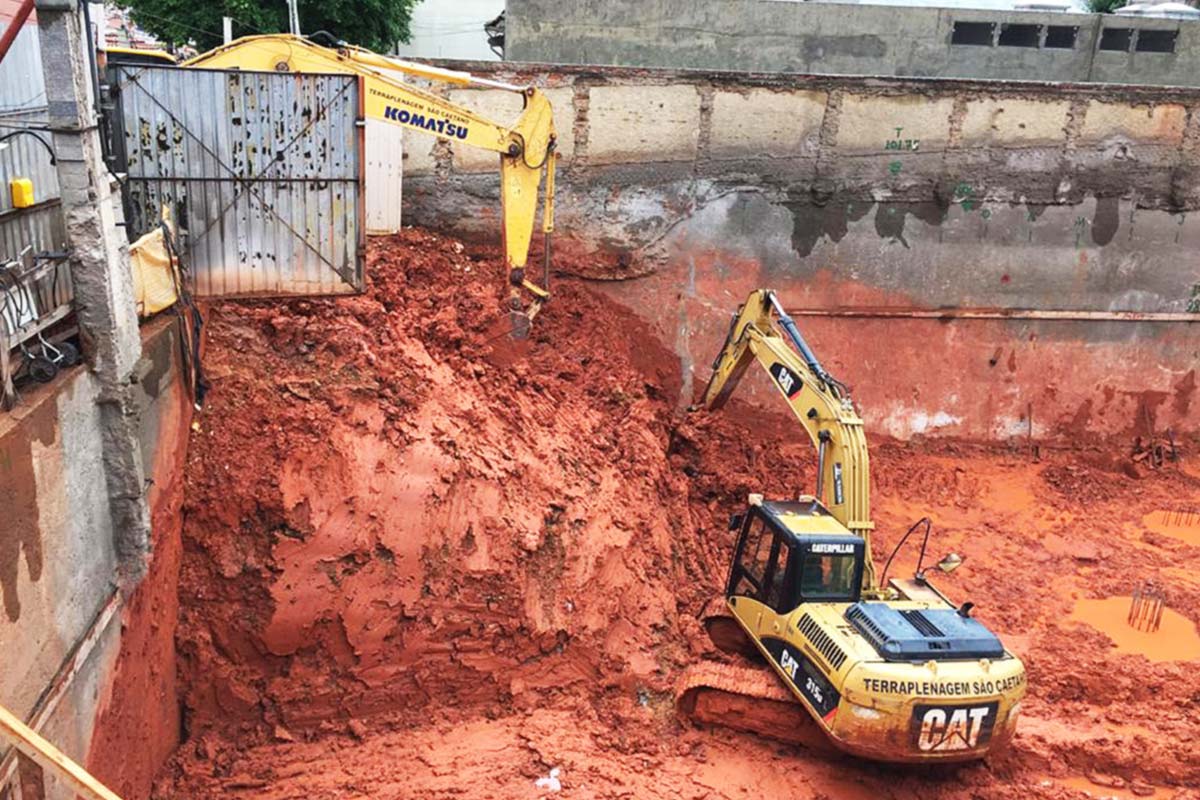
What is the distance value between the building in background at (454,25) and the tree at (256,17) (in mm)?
8035

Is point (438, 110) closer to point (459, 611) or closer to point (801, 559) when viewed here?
point (459, 611)

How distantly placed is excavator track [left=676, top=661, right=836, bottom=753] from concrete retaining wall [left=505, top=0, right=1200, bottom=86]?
46.7 ft

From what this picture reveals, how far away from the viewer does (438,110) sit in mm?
9906

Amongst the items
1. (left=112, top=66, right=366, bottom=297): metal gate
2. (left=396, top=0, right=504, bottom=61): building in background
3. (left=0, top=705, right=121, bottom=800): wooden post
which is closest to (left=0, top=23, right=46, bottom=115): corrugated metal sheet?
(left=112, top=66, right=366, bottom=297): metal gate

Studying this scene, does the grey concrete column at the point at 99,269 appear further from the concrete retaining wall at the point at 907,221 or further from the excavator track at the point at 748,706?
the concrete retaining wall at the point at 907,221

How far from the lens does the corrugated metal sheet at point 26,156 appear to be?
6.30 metres

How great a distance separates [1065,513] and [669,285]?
6845 mm

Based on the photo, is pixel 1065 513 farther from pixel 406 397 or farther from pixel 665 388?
pixel 406 397

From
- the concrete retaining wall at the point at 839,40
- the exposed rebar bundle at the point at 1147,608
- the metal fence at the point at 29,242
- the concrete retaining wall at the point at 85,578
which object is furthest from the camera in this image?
the concrete retaining wall at the point at 839,40

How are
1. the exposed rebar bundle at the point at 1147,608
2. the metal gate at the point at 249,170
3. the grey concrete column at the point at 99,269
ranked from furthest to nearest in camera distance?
1. the exposed rebar bundle at the point at 1147,608
2. the metal gate at the point at 249,170
3. the grey concrete column at the point at 99,269

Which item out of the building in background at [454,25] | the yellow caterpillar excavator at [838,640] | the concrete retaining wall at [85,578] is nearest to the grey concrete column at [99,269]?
the concrete retaining wall at [85,578]

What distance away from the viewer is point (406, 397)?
376 inches

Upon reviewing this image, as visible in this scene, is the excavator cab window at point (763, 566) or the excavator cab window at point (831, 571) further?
the excavator cab window at point (763, 566)

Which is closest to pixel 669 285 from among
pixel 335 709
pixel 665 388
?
pixel 665 388
